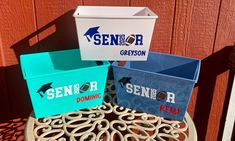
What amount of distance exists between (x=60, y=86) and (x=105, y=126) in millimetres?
166

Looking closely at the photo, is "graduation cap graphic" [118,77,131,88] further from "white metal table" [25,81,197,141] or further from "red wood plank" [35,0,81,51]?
"red wood plank" [35,0,81,51]

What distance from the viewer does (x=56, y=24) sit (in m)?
0.90

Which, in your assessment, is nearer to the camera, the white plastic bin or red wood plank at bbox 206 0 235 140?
the white plastic bin

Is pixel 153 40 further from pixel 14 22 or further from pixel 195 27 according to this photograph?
pixel 14 22

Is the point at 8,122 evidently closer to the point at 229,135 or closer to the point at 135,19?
the point at 135,19

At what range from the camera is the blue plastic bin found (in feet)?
2.43

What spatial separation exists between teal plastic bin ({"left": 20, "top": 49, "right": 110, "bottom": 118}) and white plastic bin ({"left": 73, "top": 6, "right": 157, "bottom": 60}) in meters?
0.05

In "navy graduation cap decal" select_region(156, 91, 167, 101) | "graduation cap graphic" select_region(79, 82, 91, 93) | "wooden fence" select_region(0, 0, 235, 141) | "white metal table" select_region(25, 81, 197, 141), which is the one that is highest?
"wooden fence" select_region(0, 0, 235, 141)

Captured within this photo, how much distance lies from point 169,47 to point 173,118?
0.27 m

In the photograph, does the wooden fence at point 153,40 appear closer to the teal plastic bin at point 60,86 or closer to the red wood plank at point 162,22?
the red wood plank at point 162,22

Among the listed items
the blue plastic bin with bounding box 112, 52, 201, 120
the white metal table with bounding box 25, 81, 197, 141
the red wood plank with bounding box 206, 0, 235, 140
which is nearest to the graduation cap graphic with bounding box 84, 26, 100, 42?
the blue plastic bin with bounding box 112, 52, 201, 120

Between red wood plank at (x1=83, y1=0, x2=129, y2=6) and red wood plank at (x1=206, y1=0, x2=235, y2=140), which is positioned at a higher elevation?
red wood plank at (x1=83, y1=0, x2=129, y2=6)

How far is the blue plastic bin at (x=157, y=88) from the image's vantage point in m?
0.74

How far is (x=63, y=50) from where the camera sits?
0.89 m
